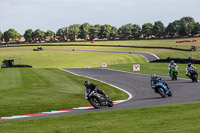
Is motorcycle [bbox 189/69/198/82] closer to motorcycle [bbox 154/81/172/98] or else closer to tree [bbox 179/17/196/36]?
motorcycle [bbox 154/81/172/98]

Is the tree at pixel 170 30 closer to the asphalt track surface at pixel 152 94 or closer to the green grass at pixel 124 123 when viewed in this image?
the asphalt track surface at pixel 152 94

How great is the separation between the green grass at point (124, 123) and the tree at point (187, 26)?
571 ft

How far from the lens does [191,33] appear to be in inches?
7106

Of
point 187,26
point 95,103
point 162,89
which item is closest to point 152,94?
point 162,89

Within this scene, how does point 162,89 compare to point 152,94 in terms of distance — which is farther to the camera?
point 152,94

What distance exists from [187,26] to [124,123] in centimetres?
17959

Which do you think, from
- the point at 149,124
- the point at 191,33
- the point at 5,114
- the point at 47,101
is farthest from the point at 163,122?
the point at 191,33

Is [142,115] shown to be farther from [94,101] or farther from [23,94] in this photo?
[23,94]

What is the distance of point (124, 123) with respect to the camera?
10.1 meters

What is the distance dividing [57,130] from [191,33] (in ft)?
592

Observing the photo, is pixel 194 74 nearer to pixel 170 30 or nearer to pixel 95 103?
pixel 95 103

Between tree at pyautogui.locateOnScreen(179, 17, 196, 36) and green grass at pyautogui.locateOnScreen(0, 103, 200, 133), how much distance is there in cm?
17404

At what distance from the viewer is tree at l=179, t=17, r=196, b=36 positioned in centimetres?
17950

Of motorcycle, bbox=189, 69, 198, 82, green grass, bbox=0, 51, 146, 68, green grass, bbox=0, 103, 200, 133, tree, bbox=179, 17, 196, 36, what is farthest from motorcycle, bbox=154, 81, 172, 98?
tree, bbox=179, 17, 196, 36
